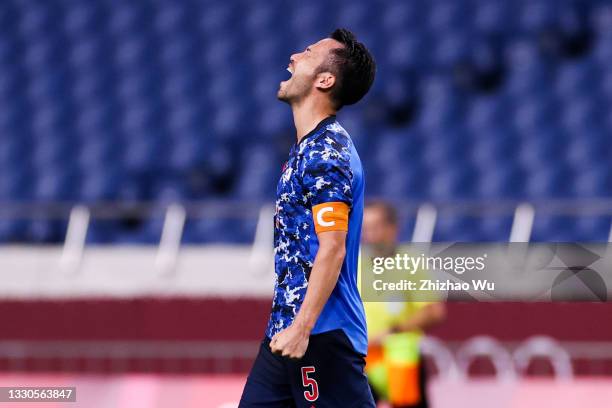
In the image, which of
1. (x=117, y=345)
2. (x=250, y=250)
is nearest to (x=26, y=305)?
(x=117, y=345)

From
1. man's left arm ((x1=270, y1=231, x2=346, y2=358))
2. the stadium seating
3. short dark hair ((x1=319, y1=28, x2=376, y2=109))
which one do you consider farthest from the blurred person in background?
the stadium seating

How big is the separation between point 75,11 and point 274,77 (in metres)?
3.19

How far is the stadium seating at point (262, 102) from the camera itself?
14281 mm

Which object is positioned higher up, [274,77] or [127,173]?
[274,77]

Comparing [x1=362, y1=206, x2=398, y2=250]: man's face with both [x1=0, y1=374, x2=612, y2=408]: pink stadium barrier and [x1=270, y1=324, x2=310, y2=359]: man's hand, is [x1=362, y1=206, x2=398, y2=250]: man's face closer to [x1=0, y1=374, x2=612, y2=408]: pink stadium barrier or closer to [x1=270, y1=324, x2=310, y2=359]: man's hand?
[x1=0, y1=374, x2=612, y2=408]: pink stadium barrier

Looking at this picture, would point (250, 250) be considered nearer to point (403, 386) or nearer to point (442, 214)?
point (442, 214)

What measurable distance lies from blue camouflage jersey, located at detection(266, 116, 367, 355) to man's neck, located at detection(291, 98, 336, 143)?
0.04m

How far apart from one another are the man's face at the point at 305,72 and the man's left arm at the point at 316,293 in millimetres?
587

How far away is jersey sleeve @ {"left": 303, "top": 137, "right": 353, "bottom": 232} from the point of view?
4.29m

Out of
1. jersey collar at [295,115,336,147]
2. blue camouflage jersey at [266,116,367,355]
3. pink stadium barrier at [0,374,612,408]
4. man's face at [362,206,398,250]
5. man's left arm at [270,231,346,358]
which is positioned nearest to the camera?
man's left arm at [270,231,346,358]

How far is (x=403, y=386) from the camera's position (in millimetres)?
7887

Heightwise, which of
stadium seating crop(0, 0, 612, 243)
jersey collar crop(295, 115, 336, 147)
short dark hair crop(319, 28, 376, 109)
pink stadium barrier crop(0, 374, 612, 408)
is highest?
stadium seating crop(0, 0, 612, 243)

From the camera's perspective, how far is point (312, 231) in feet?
14.5

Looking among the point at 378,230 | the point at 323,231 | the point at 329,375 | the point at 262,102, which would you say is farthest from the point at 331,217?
the point at 262,102
